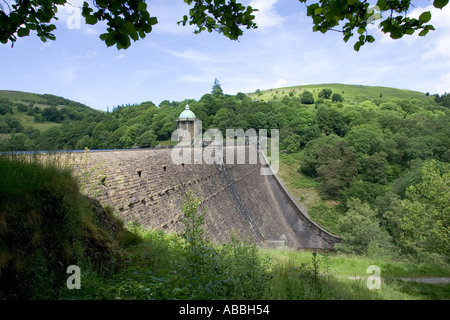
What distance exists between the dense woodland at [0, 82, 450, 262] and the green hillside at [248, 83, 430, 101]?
46.5 m

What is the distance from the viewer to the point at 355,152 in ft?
168

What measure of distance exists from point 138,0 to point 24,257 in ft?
10.7

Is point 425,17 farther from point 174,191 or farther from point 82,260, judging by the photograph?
point 174,191

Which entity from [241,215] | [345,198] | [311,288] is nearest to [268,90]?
[345,198]

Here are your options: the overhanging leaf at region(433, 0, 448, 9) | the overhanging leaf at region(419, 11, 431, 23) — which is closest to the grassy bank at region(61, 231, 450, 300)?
the overhanging leaf at region(419, 11, 431, 23)

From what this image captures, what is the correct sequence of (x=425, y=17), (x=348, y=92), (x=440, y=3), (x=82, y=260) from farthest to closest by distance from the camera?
(x=348, y=92)
(x=82, y=260)
(x=425, y=17)
(x=440, y=3)

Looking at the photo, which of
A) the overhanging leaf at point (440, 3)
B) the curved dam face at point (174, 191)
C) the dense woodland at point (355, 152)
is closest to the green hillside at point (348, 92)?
the dense woodland at point (355, 152)

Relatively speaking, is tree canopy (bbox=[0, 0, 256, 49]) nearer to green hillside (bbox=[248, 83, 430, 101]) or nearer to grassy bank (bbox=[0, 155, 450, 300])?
grassy bank (bbox=[0, 155, 450, 300])

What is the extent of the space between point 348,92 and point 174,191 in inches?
5676

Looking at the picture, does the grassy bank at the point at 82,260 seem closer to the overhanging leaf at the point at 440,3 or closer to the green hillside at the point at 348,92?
the overhanging leaf at the point at 440,3

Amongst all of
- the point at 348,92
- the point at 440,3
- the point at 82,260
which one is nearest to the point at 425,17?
the point at 440,3

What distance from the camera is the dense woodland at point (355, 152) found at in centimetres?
2111
